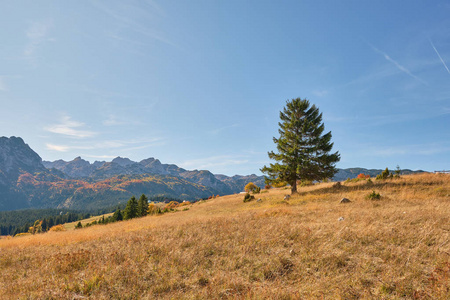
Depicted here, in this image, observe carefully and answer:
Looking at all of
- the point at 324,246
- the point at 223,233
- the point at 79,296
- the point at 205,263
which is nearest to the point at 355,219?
the point at 324,246

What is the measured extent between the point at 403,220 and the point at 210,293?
328 inches

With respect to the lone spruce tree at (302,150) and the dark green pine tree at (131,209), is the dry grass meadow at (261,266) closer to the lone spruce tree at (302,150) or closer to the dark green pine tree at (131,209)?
the lone spruce tree at (302,150)

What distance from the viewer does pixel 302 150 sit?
24.9 m

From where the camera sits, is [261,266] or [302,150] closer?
[261,266]

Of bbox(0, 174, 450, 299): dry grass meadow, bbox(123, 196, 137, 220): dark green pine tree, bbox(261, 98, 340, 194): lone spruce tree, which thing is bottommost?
bbox(123, 196, 137, 220): dark green pine tree

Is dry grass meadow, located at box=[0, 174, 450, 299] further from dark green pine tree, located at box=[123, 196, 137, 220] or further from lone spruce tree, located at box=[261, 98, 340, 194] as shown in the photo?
dark green pine tree, located at box=[123, 196, 137, 220]

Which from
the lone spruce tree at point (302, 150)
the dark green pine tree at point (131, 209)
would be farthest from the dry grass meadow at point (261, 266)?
the dark green pine tree at point (131, 209)

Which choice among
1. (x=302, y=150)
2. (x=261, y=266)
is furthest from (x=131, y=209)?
(x=261, y=266)

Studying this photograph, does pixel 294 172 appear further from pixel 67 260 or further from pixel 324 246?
pixel 67 260

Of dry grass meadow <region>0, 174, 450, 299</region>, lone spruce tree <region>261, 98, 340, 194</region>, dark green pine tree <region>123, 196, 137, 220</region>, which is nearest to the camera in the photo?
dry grass meadow <region>0, 174, 450, 299</region>

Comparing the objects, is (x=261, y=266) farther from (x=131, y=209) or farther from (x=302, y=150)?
(x=131, y=209)

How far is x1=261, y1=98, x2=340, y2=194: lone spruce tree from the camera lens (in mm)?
24000

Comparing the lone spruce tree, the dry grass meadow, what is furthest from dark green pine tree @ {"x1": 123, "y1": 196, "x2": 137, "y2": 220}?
the dry grass meadow

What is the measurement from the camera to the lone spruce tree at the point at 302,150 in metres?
24.0
